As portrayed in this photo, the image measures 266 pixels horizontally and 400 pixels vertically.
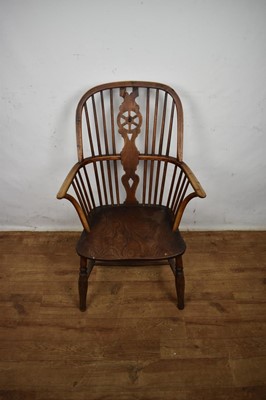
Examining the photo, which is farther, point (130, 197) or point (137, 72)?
point (130, 197)

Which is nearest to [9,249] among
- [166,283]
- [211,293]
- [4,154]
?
[4,154]

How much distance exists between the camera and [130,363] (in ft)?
4.68

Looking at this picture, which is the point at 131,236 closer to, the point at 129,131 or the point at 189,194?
the point at 189,194

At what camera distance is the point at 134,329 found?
157 centimetres

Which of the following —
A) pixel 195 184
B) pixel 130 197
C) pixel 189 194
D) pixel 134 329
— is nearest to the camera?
pixel 195 184

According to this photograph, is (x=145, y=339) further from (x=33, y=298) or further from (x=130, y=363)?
(x=33, y=298)

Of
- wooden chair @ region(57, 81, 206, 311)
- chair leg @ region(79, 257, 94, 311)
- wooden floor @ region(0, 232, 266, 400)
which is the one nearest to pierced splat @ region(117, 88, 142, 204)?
wooden chair @ region(57, 81, 206, 311)

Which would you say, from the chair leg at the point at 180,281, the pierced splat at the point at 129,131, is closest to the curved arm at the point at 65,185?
the pierced splat at the point at 129,131

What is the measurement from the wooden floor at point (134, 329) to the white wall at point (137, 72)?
0.53m

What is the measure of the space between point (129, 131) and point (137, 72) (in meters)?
0.33

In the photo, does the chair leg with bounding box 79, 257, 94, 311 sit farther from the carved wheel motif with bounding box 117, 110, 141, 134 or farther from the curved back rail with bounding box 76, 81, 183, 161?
the carved wheel motif with bounding box 117, 110, 141, 134

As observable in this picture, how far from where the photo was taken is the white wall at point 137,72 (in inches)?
60.1

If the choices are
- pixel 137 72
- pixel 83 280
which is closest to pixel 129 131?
pixel 137 72

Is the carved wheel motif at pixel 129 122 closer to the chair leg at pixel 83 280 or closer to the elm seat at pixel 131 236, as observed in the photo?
the elm seat at pixel 131 236
